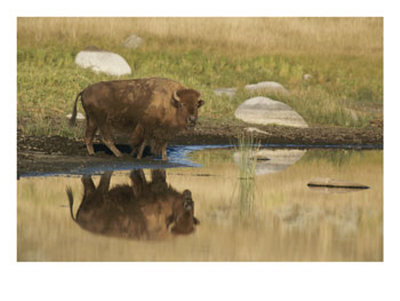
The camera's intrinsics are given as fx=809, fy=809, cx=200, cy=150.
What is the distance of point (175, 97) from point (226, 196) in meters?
3.09

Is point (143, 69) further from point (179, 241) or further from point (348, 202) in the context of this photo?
point (179, 241)

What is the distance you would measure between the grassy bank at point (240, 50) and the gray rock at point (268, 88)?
450 millimetres

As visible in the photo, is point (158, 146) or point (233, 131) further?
point (233, 131)

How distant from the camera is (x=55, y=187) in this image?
12914mm

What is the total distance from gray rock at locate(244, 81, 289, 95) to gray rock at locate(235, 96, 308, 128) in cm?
274

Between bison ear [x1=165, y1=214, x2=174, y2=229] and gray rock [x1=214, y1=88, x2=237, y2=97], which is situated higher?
gray rock [x1=214, y1=88, x2=237, y2=97]

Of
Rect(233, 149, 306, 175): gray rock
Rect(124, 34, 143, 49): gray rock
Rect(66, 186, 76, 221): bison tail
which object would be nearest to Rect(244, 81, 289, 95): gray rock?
Rect(124, 34, 143, 49): gray rock

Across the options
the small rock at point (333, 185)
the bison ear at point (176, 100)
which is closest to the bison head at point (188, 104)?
the bison ear at point (176, 100)

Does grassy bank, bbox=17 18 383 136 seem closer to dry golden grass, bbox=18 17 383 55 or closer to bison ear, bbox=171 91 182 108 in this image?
dry golden grass, bbox=18 17 383 55

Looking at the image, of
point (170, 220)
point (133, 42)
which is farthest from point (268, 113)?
point (170, 220)

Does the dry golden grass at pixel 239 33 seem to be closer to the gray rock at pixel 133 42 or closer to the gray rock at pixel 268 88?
the gray rock at pixel 133 42

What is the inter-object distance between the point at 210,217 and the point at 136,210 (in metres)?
1.03

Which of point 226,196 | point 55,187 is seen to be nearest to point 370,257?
point 226,196

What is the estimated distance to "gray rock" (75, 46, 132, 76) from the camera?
1106 inches
